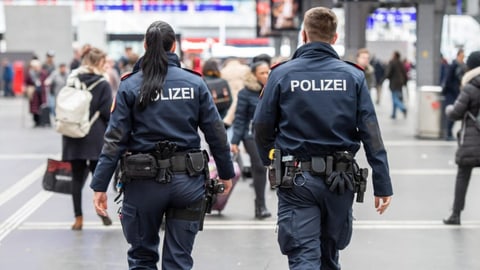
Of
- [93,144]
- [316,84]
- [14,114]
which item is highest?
[316,84]

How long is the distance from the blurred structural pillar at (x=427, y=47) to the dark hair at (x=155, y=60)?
1705cm

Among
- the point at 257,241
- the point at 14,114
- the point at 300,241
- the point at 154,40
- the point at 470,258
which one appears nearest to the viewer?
the point at 300,241

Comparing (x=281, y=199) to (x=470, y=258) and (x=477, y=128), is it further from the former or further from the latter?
(x=477, y=128)

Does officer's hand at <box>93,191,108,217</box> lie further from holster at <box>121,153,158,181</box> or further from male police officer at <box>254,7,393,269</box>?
male police officer at <box>254,7,393,269</box>

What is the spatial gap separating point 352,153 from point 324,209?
381 millimetres

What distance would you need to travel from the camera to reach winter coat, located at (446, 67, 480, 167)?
9.62 metres

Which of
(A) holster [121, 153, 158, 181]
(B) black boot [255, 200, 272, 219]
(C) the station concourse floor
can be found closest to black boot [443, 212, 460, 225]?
(C) the station concourse floor

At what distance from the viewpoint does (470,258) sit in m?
8.44

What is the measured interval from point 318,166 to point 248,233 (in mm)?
4208

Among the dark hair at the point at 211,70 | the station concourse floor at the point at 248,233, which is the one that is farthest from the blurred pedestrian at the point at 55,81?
the dark hair at the point at 211,70

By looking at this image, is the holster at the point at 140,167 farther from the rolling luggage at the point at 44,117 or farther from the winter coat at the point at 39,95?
the winter coat at the point at 39,95

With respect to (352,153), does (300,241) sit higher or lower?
lower

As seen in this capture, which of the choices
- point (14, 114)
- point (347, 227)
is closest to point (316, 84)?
point (347, 227)

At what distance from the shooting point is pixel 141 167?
5.85 m
